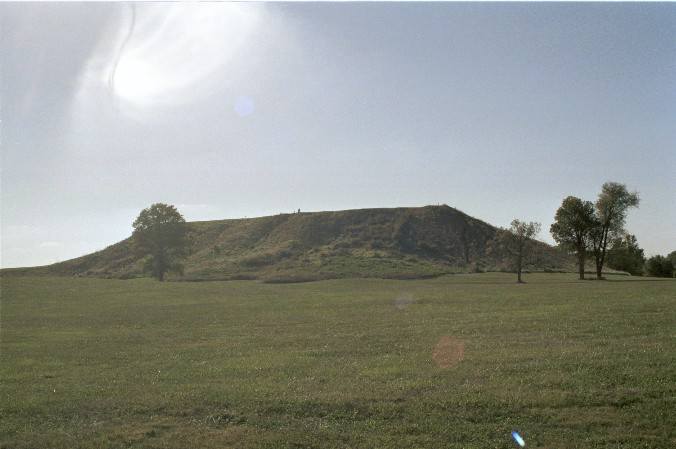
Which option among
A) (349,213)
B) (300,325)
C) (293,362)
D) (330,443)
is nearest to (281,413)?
(330,443)

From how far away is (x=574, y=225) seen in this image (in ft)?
273

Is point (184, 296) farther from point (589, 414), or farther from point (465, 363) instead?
point (589, 414)

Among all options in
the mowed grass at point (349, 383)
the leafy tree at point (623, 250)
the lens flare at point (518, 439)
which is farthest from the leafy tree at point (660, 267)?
the lens flare at point (518, 439)

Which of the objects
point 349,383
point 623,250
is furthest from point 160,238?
point 349,383

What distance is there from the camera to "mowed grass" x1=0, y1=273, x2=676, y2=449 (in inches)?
455

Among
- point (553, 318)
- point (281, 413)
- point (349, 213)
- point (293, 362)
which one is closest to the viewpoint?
point (281, 413)

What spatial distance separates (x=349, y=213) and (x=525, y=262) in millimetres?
50630

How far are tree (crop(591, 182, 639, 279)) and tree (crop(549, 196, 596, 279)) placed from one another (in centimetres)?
128

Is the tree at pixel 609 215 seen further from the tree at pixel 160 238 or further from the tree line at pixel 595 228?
the tree at pixel 160 238

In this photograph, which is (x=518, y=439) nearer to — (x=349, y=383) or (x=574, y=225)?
(x=349, y=383)

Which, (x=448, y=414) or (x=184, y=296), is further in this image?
(x=184, y=296)

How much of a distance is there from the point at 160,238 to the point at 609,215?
73244 mm

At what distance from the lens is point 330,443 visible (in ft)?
36.2

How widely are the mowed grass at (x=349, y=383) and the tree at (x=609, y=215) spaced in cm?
5662
